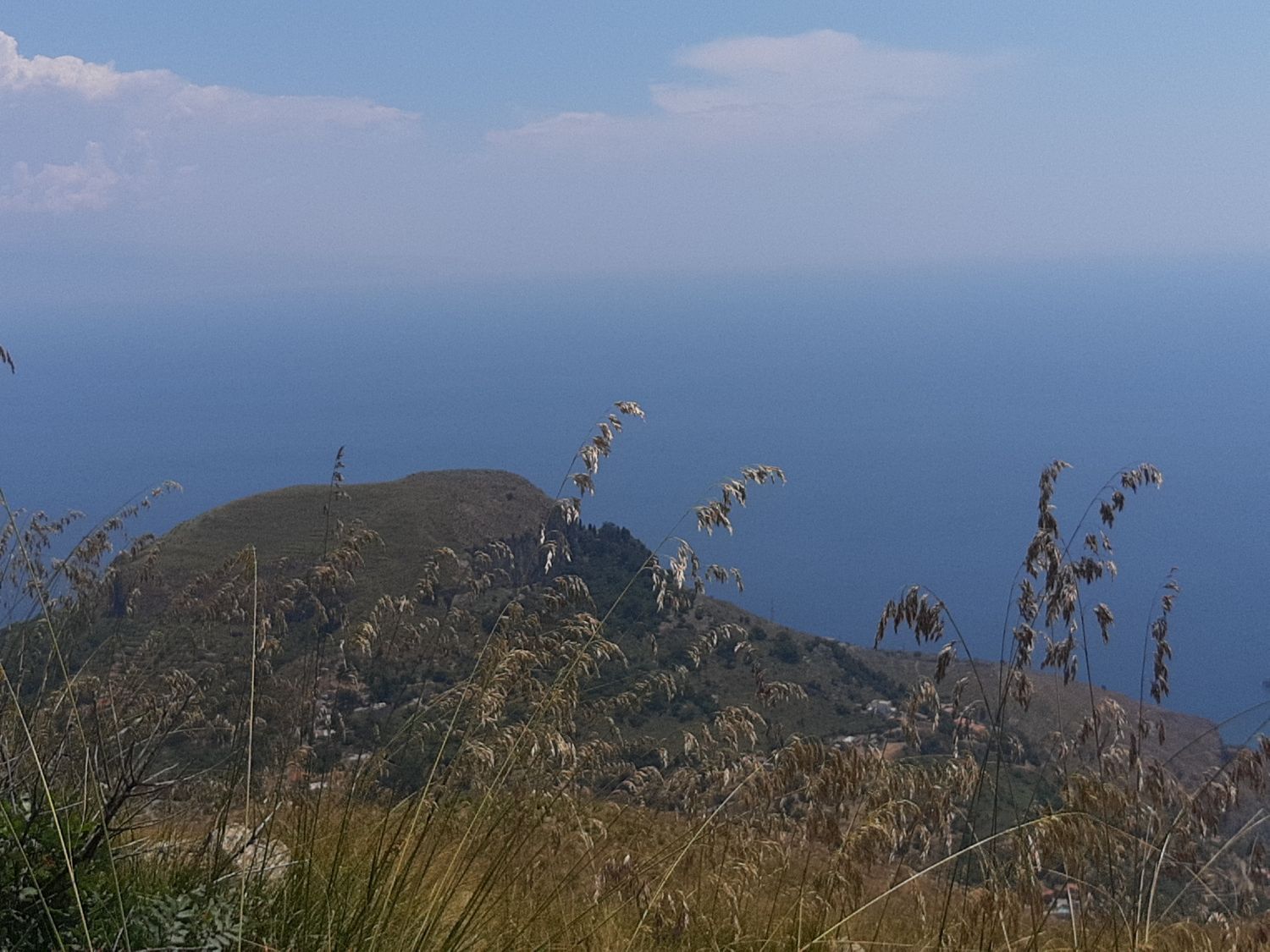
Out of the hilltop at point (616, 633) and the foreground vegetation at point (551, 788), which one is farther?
the hilltop at point (616, 633)

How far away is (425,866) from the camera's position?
6.57ft

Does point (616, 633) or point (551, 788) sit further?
point (616, 633)

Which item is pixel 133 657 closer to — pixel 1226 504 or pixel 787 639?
pixel 787 639

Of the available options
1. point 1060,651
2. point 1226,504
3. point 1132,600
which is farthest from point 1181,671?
point 1060,651

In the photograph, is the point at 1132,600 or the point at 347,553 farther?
the point at 1132,600

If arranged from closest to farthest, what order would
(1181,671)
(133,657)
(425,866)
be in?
(425,866)
(133,657)
(1181,671)

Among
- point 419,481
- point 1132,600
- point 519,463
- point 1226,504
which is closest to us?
point 419,481

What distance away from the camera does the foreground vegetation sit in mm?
1759

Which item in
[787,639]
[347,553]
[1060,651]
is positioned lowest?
[787,639]

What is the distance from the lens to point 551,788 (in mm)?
2676

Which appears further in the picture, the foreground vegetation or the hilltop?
the hilltop

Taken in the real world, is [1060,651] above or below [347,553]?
below

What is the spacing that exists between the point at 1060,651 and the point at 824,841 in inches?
33.8

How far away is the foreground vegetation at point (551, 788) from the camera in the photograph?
1.76 m
